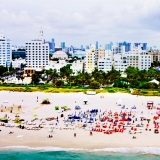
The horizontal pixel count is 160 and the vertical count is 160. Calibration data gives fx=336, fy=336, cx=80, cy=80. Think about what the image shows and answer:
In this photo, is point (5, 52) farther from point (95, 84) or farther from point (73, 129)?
point (73, 129)

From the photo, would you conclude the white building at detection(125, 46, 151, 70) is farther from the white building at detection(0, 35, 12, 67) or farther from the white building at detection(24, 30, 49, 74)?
the white building at detection(0, 35, 12, 67)

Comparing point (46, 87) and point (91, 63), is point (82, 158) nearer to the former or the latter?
point (46, 87)

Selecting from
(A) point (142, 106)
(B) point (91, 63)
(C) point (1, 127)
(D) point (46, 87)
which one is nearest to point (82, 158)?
(C) point (1, 127)

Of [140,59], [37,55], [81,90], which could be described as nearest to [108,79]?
[81,90]

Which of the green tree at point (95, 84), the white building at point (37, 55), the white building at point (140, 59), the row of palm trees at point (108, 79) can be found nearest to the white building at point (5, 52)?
the white building at point (37, 55)

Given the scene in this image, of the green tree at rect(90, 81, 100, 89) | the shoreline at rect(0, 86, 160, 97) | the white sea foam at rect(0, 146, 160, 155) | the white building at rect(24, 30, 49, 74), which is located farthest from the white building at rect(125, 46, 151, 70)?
the white sea foam at rect(0, 146, 160, 155)
